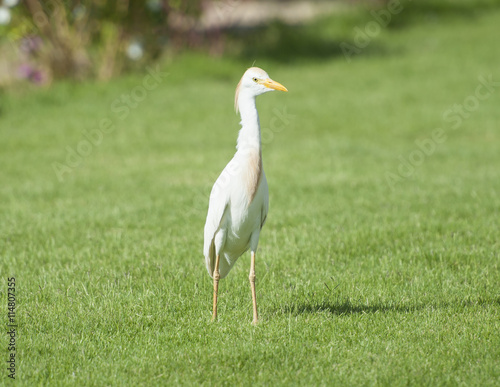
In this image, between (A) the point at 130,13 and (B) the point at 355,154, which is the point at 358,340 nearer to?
(B) the point at 355,154

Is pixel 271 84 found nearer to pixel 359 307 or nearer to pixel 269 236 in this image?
pixel 359 307

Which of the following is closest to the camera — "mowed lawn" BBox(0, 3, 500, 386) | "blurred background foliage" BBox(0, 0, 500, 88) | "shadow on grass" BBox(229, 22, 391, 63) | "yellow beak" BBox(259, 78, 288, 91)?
"mowed lawn" BBox(0, 3, 500, 386)

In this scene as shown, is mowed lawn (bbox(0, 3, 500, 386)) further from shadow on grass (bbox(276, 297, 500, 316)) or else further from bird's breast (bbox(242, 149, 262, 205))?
bird's breast (bbox(242, 149, 262, 205))

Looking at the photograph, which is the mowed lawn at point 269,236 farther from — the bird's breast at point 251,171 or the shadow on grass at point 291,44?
the shadow on grass at point 291,44

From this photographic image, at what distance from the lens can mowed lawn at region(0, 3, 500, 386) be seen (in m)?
4.17

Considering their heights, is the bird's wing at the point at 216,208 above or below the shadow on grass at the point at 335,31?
below

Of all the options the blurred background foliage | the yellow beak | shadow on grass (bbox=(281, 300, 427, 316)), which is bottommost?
shadow on grass (bbox=(281, 300, 427, 316))

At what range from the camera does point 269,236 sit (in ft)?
22.2

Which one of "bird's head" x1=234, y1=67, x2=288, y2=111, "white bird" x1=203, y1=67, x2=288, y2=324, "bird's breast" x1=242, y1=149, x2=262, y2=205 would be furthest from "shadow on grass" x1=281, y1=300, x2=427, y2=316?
"bird's head" x1=234, y1=67, x2=288, y2=111

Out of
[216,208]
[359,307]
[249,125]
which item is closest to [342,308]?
[359,307]

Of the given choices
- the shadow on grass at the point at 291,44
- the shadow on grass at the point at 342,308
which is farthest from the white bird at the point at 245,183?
the shadow on grass at the point at 291,44

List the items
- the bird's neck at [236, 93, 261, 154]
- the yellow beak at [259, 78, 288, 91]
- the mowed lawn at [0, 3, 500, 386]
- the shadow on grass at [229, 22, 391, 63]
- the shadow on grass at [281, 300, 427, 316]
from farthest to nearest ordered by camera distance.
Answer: the shadow on grass at [229, 22, 391, 63]
the shadow on grass at [281, 300, 427, 316]
the bird's neck at [236, 93, 261, 154]
the yellow beak at [259, 78, 288, 91]
the mowed lawn at [0, 3, 500, 386]

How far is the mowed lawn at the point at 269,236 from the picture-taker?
164 inches

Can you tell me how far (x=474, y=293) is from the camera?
16.6ft
